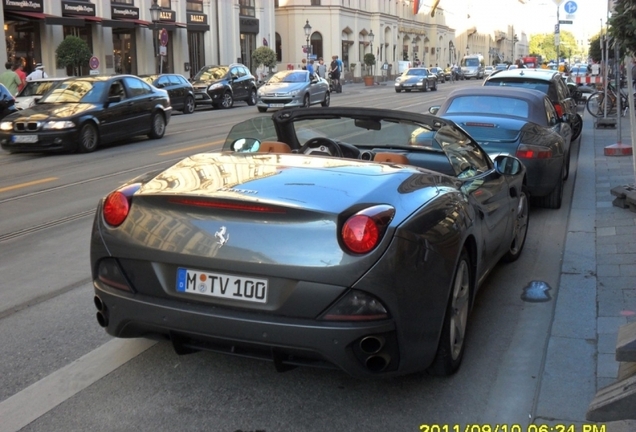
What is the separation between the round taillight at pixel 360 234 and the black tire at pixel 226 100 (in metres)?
28.6

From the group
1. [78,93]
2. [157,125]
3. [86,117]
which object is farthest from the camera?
[157,125]

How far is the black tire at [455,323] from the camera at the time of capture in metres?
4.20

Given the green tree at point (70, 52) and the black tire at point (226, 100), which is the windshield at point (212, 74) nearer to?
the black tire at point (226, 100)

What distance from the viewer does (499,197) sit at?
5.79m

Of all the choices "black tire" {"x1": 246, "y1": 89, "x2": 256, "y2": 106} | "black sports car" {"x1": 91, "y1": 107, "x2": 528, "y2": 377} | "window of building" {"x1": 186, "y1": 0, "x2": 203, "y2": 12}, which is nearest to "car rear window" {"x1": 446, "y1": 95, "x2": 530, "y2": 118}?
"black sports car" {"x1": 91, "y1": 107, "x2": 528, "y2": 377}

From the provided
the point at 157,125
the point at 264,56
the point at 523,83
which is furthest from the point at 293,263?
the point at 264,56

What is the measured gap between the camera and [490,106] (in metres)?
10.3

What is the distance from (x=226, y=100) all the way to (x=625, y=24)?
25.9 metres

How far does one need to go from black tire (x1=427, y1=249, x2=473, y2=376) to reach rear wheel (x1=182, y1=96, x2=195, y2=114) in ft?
81.9

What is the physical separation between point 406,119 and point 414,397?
2.11 meters

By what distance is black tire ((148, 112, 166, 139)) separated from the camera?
18781 millimetres

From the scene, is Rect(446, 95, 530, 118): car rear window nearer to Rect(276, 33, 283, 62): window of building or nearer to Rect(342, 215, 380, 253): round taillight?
Rect(342, 215, 380, 253): round taillight

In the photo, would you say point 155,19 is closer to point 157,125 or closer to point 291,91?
point 291,91

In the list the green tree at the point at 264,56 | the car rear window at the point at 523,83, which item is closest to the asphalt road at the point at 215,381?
the car rear window at the point at 523,83
